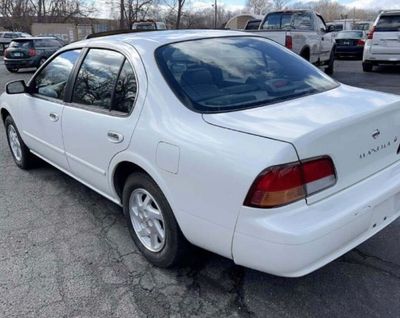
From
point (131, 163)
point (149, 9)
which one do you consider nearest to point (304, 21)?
point (131, 163)

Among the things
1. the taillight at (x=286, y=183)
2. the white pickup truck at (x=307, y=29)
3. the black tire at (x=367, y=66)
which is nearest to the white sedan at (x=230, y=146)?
the taillight at (x=286, y=183)

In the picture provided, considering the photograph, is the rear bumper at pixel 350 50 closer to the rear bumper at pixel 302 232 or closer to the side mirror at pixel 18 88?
the side mirror at pixel 18 88

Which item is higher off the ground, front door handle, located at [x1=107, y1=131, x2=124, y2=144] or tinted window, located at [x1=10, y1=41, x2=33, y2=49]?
tinted window, located at [x1=10, y1=41, x2=33, y2=49]

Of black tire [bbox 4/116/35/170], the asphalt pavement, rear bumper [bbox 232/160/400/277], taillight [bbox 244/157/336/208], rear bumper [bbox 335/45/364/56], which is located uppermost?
rear bumper [bbox 335/45/364/56]

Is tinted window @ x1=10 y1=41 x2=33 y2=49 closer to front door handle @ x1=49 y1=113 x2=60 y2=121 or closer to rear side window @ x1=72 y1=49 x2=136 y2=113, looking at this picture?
front door handle @ x1=49 y1=113 x2=60 y2=121

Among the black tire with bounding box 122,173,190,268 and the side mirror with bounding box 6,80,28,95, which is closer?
the black tire with bounding box 122,173,190,268

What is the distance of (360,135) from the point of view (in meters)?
2.32

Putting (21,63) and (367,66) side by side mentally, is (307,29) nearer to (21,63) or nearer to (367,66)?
(367,66)

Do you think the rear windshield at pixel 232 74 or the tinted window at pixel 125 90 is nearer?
the rear windshield at pixel 232 74

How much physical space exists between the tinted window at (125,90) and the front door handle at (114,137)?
172 millimetres

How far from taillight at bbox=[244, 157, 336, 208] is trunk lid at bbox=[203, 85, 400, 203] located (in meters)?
0.05

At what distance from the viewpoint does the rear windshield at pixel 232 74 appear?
8.71 ft

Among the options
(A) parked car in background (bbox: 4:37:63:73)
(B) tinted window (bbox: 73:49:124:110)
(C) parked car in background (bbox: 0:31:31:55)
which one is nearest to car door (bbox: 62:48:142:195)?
(B) tinted window (bbox: 73:49:124:110)

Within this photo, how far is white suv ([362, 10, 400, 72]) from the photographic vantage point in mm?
12414
